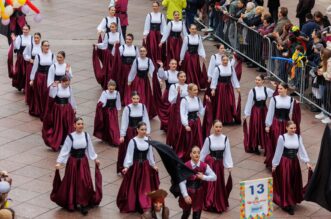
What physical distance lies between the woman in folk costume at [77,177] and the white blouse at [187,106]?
2509mm

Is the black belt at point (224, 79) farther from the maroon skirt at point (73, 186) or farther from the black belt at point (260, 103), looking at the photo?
the maroon skirt at point (73, 186)

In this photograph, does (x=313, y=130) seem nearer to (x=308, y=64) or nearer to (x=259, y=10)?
(x=308, y=64)

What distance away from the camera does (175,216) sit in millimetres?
18469

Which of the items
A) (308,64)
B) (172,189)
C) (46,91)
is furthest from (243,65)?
(172,189)

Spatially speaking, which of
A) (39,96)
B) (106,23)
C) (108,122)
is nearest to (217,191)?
(108,122)

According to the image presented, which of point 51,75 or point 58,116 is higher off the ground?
point 51,75

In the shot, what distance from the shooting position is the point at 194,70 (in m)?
25.3

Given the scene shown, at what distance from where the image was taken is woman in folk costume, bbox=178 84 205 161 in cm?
2047

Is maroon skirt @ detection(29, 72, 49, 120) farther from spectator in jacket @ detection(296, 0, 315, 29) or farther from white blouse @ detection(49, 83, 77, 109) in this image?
spectator in jacket @ detection(296, 0, 315, 29)

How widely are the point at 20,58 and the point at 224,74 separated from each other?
17.8ft

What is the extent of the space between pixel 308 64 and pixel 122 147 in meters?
5.94

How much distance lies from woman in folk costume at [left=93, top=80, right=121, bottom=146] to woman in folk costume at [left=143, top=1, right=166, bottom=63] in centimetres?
486

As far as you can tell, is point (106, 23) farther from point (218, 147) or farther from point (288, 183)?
point (288, 183)

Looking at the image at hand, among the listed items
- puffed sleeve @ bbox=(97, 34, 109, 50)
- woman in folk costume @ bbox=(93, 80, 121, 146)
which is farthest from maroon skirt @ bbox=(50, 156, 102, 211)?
puffed sleeve @ bbox=(97, 34, 109, 50)
